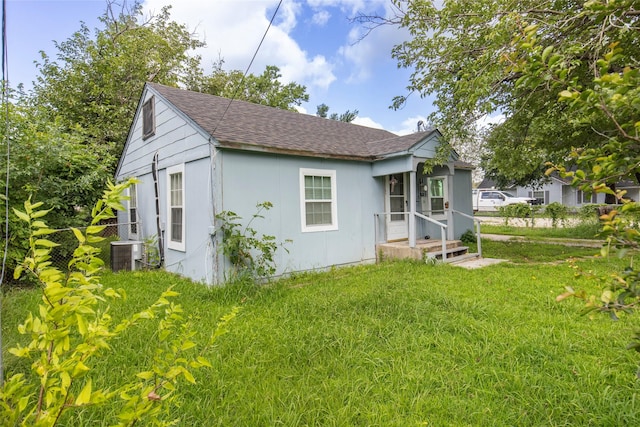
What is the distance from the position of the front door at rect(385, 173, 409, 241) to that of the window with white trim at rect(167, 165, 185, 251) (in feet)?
16.3

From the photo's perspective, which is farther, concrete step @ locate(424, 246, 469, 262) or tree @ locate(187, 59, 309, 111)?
tree @ locate(187, 59, 309, 111)

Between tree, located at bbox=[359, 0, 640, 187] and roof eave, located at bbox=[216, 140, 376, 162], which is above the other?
tree, located at bbox=[359, 0, 640, 187]

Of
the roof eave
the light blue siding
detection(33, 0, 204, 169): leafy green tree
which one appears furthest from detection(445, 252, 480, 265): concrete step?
detection(33, 0, 204, 169): leafy green tree

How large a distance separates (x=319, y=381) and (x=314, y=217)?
15.4ft

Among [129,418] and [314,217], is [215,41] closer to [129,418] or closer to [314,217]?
[314,217]

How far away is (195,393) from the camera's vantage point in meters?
2.60

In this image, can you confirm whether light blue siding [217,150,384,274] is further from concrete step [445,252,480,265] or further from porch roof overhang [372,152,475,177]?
concrete step [445,252,480,265]

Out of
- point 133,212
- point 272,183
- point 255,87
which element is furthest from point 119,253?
point 255,87

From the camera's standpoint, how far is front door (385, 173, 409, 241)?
861 centimetres

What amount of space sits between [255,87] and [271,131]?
1697 cm

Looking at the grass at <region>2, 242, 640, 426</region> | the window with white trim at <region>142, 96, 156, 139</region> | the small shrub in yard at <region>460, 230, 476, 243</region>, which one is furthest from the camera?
the small shrub in yard at <region>460, 230, 476, 243</region>

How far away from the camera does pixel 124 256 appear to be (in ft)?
25.3

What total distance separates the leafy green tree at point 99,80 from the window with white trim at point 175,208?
6770 millimetres

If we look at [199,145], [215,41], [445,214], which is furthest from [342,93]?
[215,41]
